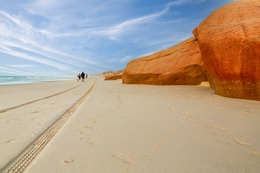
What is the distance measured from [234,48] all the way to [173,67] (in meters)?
4.70

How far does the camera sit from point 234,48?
13.5 ft

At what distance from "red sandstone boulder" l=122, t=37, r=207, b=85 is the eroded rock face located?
9.40ft

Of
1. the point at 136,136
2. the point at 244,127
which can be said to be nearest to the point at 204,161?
the point at 136,136

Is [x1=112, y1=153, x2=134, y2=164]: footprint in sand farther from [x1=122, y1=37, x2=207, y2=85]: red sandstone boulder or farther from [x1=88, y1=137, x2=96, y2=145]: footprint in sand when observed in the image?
[x1=122, y1=37, x2=207, y2=85]: red sandstone boulder

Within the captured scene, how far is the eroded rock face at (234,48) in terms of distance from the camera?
3.82 meters

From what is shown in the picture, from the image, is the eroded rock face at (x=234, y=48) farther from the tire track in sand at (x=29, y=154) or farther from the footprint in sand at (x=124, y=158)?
the tire track in sand at (x=29, y=154)

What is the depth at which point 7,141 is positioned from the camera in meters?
1.87

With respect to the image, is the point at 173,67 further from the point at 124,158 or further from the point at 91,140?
the point at 124,158

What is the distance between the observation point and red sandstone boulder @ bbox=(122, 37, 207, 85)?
8156mm

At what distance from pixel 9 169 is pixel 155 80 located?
876 cm

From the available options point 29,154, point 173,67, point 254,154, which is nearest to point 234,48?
point 254,154

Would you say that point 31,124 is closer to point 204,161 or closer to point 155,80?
point 204,161

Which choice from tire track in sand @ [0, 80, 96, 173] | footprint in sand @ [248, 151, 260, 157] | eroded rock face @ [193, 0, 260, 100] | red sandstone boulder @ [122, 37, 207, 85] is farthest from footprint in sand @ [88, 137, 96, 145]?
red sandstone boulder @ [122, 37, 207, 85]

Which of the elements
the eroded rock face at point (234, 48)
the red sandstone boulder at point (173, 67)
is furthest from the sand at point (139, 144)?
the red sandstone boulder at point (173, 67)
